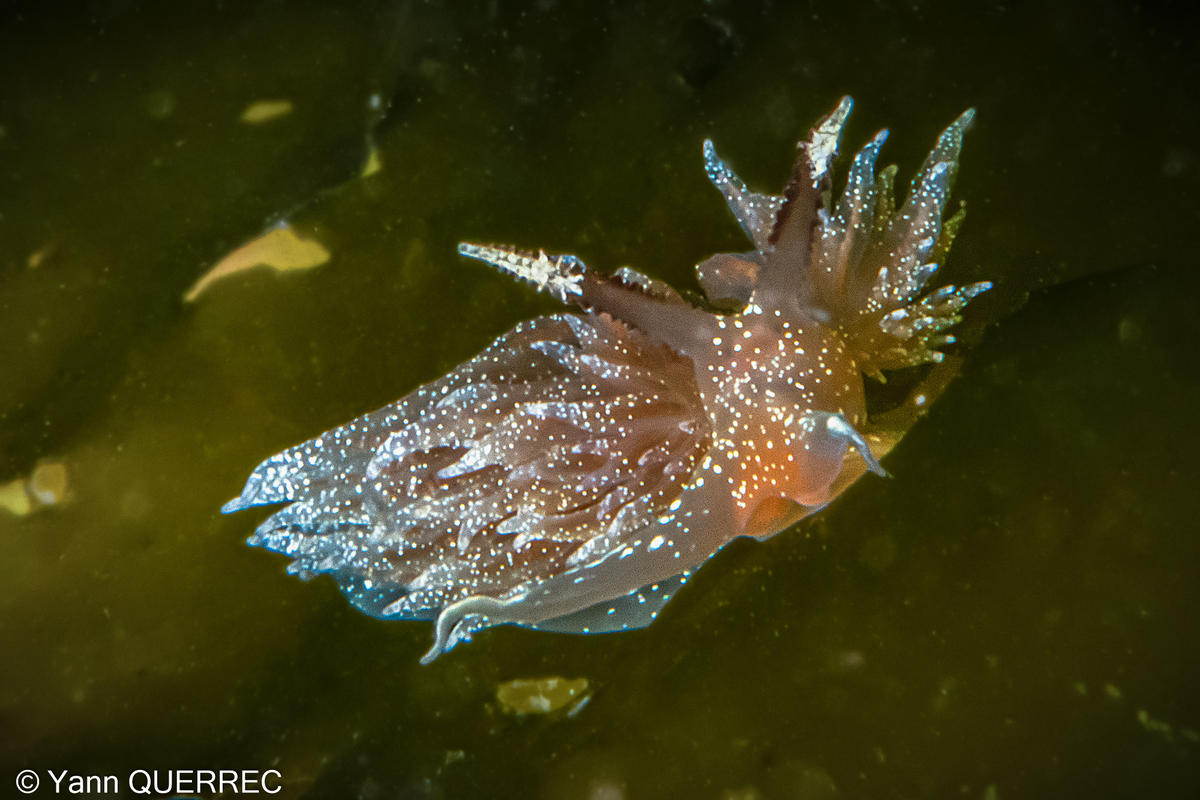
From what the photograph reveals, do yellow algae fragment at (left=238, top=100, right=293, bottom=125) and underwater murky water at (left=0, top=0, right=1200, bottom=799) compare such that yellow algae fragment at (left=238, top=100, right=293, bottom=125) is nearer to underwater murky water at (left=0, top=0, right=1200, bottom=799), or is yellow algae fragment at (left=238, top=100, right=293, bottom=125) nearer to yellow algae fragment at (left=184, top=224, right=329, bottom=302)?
underwater murky water at (left=0, top=0, right=1200, bottom=799)

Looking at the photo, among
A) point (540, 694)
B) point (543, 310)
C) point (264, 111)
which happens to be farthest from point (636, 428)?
point (264, 111)

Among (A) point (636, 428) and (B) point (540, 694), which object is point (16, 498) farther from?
(A) point (636, 428)

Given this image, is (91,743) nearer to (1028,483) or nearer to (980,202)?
(1028,483)

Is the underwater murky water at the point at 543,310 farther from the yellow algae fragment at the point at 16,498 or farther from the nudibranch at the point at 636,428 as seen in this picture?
the nudibranch at the point at 636,428

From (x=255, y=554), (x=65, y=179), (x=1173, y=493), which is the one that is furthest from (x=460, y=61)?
(x=1173, y=493)

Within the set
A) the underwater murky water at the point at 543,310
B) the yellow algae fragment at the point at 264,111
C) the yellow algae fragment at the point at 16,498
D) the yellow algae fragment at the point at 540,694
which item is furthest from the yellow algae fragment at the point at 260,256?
the yellow algae fragment at the point at 540,694

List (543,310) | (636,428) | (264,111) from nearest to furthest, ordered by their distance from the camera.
A: (636,428), (264,111), (543,310)

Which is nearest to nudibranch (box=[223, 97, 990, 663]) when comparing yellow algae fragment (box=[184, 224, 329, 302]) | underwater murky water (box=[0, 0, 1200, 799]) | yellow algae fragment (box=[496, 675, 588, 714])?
underwater murky water (box=[0, 0, 1200, 799])
